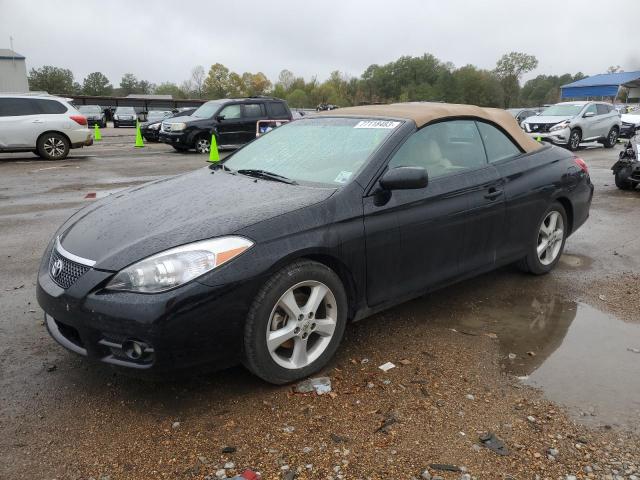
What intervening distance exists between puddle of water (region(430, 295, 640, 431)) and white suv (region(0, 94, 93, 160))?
13.4 metres

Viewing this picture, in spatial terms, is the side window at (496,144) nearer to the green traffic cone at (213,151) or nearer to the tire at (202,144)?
the green traffic cone at (213,151)

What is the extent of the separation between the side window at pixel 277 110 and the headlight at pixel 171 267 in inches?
594

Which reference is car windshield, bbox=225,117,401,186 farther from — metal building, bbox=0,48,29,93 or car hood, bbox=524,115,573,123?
metal building, bbox=0,48,29,93

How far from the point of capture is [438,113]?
156 inches

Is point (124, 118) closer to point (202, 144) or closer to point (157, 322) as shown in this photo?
point (202, 144)

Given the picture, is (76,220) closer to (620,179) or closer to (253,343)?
(253,343)

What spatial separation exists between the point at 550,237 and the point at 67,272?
4021 mm

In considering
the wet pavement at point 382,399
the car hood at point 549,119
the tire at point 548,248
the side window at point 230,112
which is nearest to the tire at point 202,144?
the side window at point 230,112

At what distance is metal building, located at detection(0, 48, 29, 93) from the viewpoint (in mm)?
55281

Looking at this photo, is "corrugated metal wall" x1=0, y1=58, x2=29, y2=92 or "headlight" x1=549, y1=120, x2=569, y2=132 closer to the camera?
"headlight" x1=549, y1=120, x2=569, y2=132

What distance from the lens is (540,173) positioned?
14.9 feet

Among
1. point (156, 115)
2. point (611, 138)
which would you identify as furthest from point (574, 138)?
point (156, 115)

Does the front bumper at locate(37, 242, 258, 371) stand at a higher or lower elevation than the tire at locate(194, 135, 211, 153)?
lower

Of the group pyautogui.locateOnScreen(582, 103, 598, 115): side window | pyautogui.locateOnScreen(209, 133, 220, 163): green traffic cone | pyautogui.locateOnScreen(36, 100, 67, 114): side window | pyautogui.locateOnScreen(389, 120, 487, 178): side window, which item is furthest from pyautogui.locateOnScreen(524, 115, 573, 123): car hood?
pyautogui.locateOnScreen(389, 120, 487, 178): side window
